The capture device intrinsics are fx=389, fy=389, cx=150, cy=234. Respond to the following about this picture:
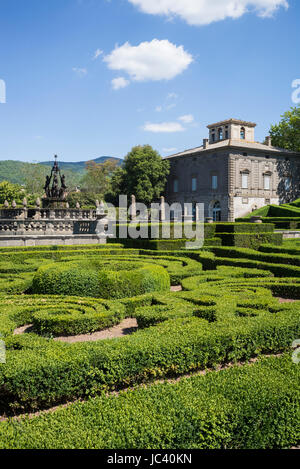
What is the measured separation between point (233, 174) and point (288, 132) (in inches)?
533

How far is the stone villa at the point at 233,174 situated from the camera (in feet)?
143

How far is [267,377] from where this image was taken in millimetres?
4676

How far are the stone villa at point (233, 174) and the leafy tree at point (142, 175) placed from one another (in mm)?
2590

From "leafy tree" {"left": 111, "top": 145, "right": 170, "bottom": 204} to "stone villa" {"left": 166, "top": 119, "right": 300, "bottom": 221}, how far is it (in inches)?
102

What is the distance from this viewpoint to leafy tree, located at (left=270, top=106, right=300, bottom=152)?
4980 centimetres

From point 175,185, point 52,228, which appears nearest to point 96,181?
point 175,185

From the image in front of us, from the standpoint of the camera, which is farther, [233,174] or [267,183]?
[267,183]

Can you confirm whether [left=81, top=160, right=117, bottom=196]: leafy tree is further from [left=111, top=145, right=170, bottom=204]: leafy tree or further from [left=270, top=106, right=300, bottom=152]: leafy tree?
[left=270, top=106, right=300, bottom=152]: leafy tree

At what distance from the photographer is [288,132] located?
167 ft

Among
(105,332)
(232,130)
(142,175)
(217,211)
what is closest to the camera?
(105,332)

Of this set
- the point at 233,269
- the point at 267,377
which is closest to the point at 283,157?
the point at 233,269

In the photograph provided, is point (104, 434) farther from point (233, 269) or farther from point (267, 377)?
point (233, 269)

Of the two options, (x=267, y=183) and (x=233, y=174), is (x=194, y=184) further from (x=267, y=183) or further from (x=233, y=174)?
(x=267, y=183)
